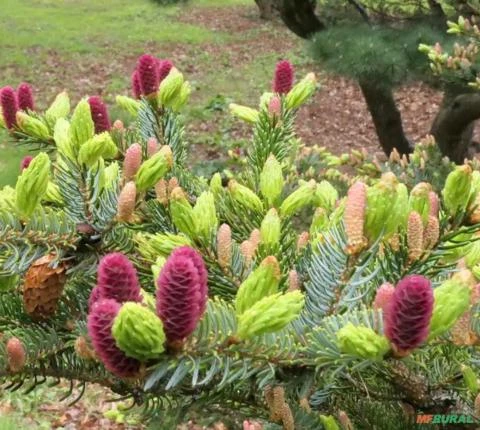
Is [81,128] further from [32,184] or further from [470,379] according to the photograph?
[470,379]

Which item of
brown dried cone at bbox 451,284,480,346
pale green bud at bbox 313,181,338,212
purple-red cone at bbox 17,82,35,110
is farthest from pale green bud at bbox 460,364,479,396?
purple-red cone at bbox 17,82,35,110

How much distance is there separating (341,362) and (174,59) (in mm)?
12672

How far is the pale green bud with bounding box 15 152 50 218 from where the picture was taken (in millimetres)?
692

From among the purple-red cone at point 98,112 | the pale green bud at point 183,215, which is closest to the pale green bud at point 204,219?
the pale green bud at point 183,215

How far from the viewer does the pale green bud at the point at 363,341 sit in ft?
1.81

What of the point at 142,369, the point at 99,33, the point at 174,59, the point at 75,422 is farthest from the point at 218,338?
the point at 99,33

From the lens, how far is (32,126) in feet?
3.25

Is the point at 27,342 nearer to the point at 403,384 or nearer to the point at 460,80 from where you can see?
the point at 403,384

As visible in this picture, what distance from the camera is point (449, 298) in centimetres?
57

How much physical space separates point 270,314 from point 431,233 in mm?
206

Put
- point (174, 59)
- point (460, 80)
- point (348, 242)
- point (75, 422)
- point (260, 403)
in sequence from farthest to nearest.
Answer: point (174, 59) < point (75, 422) < point (460, 80) < point (260, 403) < point (348, 242)

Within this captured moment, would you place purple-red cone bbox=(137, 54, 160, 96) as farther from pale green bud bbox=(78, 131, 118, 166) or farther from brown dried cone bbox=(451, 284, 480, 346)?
brown dried cone bbox=(451, 284, 480, 346)

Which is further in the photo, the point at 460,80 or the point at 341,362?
the point at 460,80

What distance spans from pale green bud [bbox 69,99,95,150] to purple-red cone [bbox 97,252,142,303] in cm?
27
